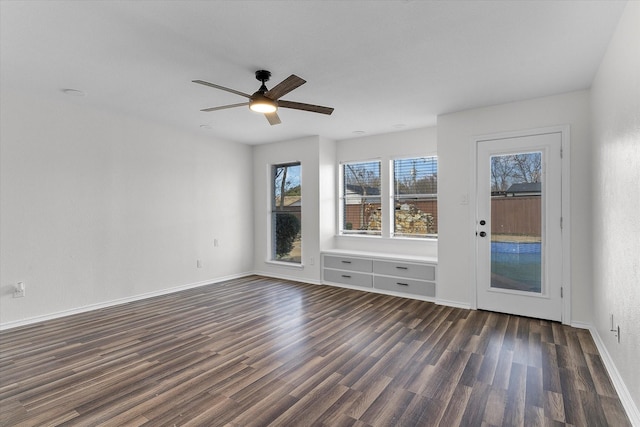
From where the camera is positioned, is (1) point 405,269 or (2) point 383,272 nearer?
(1) point 405,269

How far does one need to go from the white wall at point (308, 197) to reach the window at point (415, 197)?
3.97 ft

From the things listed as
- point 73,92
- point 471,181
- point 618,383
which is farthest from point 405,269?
point 73,92

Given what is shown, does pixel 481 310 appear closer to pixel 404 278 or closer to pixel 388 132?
pixel 404 278

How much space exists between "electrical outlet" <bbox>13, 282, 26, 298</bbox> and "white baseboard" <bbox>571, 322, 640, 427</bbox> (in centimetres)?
542

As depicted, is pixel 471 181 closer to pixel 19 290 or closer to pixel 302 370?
pixel 302 370

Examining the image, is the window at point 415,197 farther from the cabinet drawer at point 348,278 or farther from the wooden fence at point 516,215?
the wooden fence at point 516,215

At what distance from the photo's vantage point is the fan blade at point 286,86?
8.19 ft

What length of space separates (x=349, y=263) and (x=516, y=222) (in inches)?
98.8

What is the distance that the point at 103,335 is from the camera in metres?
3.32

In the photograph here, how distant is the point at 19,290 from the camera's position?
3574mm

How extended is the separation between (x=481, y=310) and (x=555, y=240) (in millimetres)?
1185

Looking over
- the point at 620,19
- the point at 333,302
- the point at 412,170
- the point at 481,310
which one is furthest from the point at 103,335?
the point at 620,19

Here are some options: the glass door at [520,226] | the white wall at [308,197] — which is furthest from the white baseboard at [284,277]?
the glass door at [520,226]

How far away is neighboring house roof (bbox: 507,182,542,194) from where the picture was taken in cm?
374
